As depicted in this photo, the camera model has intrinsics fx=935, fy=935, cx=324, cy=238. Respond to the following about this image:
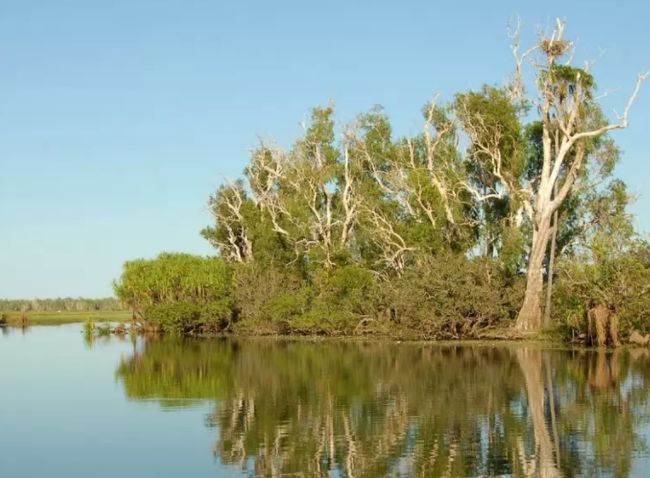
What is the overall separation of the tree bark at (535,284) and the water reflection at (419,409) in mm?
7659

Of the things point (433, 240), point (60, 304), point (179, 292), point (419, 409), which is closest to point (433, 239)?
point (433, 240)

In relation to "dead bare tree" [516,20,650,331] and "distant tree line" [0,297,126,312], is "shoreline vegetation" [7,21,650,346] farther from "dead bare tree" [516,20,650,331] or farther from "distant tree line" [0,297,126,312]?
"distant tree line" [0,297,126,312]

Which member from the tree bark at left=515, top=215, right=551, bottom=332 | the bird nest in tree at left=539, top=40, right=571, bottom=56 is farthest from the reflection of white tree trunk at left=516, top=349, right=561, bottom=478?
the bird nest in tree at left=539, top=40, right=571, bottom=56

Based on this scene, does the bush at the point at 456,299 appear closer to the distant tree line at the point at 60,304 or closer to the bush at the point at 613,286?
the bush at the point at 613,286

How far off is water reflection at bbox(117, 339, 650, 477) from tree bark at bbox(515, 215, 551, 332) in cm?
766

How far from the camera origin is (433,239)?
53.7m

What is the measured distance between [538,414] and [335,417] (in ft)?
13.6

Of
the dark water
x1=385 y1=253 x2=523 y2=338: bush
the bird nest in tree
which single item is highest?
the bird nest in tree

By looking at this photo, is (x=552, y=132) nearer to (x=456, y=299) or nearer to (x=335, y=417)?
(x=456, y=299)

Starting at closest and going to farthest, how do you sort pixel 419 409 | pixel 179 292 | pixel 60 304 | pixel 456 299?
pixel 419 409 → pixel 456 299 → pixel 179 292 → pixel 60 304

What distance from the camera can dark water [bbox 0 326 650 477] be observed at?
47.8 feet

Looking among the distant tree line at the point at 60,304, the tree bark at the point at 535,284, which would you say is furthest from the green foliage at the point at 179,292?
the distant tree line at the point at 60,304

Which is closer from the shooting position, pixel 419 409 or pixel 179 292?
pixel 419 409

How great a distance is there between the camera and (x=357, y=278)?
55.0m
